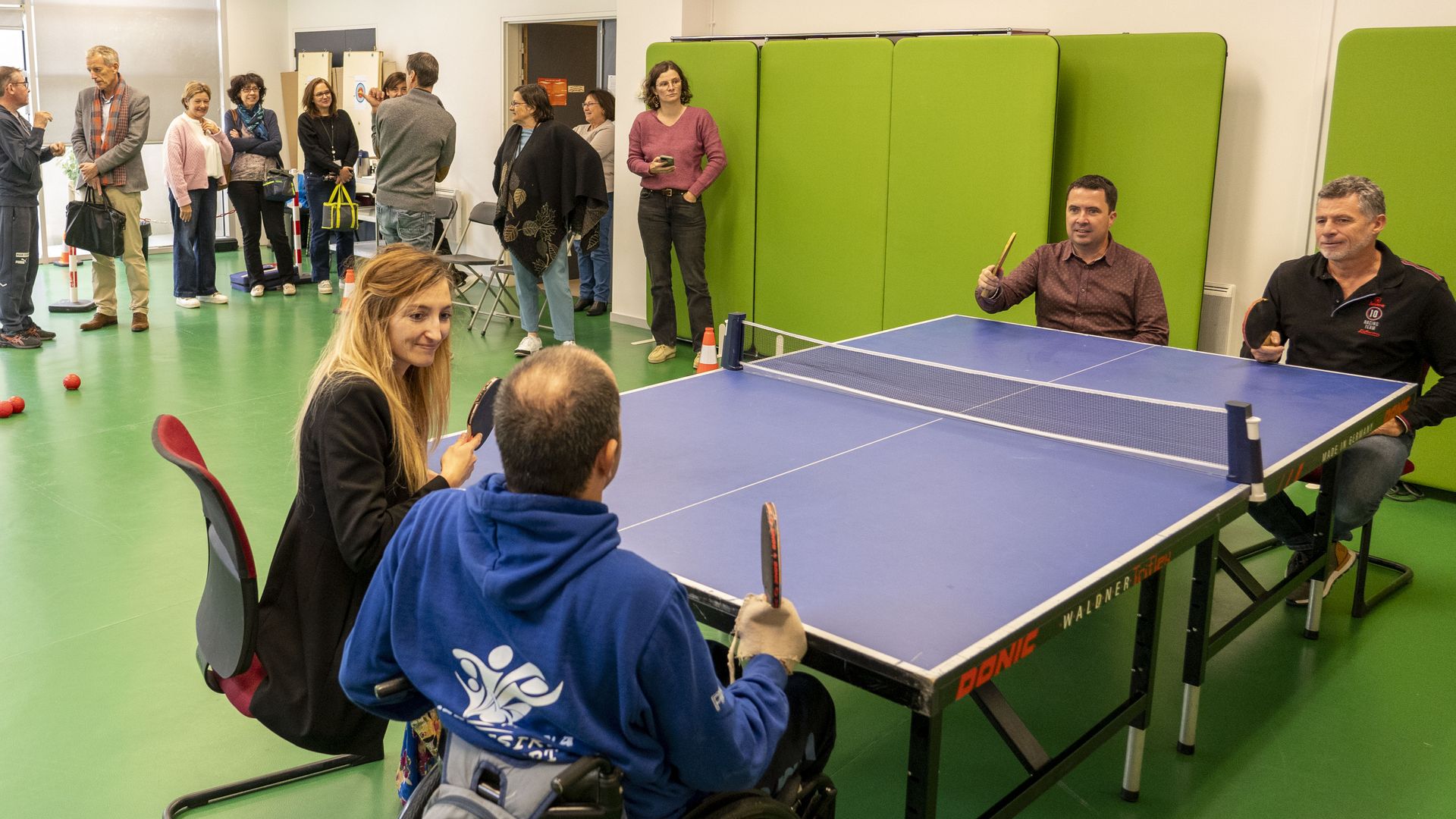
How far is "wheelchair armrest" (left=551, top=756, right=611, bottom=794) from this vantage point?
1.62 metres

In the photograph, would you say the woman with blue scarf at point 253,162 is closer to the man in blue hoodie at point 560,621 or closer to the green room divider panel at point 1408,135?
the green room divider panel at point 1408,135

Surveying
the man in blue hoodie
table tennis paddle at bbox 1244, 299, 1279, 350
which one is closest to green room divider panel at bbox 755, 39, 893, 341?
table tennis paddle at bbox 1244, 299, 1279, 350

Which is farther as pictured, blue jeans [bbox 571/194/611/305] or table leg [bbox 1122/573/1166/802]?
blue jeans [bbox 571/194/611/305]

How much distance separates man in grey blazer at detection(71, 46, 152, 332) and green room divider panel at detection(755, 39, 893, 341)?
13.0 ft

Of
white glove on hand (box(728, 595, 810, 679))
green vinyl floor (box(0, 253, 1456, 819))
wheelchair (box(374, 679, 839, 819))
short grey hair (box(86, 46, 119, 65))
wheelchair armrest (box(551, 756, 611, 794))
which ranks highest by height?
short grey hair (box(86, 46, 119, 65))

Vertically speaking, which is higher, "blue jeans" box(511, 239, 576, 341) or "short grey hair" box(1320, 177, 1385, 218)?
"short grey hair" box(1320, 177, 1385, 218)

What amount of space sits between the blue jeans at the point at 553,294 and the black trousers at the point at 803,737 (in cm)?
552

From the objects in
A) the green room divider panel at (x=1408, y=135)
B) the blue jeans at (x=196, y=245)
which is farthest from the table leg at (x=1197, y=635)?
the blue jeans at (x=196, y=245)

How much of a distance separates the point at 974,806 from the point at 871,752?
0.33 meters

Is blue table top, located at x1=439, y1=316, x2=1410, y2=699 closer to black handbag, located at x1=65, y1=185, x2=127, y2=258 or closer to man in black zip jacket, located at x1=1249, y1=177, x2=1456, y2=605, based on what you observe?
man in black zip jacket, located at x1=1249, y1=177, x2=1456, y2=605

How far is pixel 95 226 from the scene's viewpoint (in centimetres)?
770

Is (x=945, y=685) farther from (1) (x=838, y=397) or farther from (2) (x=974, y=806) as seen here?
(1) (x=838, y=397)

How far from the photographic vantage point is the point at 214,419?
239 inches

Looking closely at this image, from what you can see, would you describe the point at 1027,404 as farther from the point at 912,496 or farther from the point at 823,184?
the point at 823,184
